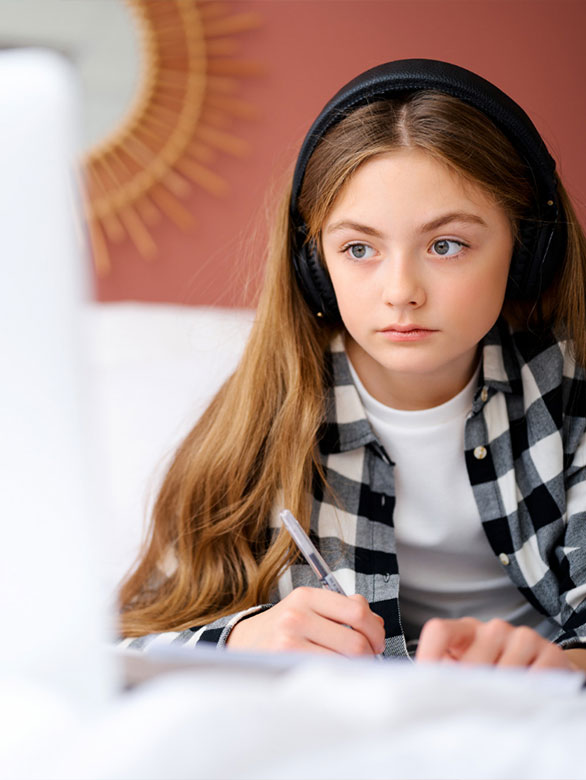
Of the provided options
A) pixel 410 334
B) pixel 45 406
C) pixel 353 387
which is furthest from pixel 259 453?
pixel 45 406

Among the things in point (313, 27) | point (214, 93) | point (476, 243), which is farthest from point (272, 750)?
point (214, 93)

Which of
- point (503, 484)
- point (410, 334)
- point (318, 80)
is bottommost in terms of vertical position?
point (503, 484)

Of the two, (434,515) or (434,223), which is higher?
(434,223)

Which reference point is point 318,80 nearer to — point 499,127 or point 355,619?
point 499,127

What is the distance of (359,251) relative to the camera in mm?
783

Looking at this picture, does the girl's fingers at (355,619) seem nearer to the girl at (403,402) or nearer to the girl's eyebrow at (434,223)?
the girl at (403,402)

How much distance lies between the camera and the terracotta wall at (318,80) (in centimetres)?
86

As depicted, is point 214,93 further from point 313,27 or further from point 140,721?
point 140,721

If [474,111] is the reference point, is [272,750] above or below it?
below

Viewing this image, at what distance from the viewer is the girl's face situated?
2.42 ft

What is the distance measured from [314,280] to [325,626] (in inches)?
14.1

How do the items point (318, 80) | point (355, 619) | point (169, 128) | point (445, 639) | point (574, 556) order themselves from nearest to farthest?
point (445, 639) → point (355, 619) → point (574, 556) → point (318, 80) → point (169, 128)

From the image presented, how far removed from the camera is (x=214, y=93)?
1.68 m

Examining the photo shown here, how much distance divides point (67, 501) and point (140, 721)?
0.10 meters
